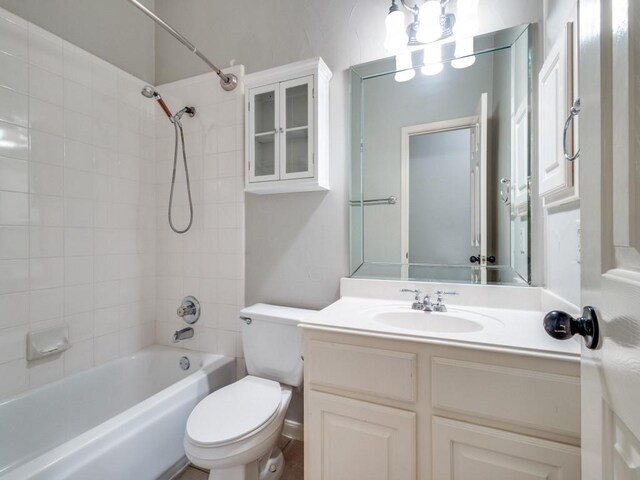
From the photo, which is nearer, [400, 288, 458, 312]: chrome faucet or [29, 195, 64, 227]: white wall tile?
[400, 288, 458, 312]: chrome faucet

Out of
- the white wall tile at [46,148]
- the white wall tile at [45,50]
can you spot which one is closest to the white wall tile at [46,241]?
the white wall tile at [46,148]

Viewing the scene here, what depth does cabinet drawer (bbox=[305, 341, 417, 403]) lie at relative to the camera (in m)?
0.94

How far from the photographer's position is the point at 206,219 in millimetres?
1887

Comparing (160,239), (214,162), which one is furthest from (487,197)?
(160,239)

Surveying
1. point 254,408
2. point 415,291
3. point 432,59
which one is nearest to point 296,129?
point 432,59

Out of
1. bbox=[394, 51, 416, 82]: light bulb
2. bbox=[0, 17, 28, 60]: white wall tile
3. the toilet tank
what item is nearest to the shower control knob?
the toilet tank

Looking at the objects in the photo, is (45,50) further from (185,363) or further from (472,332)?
(472,332)

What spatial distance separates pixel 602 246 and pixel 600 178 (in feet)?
0.32

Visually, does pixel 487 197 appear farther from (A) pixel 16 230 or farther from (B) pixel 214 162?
(A) pixel 16 230

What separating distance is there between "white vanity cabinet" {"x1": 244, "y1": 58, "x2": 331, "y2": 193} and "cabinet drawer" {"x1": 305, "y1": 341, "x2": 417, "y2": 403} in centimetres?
81

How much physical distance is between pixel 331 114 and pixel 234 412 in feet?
4.91

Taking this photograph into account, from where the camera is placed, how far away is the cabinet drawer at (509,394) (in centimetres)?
77

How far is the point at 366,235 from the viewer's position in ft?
5.04

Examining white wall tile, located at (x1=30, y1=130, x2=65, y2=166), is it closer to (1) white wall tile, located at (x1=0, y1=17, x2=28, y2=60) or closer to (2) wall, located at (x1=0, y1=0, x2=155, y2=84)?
(1) white wall tile, located at (x1=0, y1=17, x2=28, y2=60)
